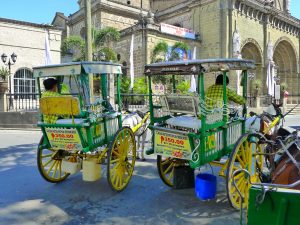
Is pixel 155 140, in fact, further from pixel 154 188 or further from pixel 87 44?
pixel 87 44

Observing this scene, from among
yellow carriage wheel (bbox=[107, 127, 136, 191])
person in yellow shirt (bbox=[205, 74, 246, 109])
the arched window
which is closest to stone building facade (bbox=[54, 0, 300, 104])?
the arched window

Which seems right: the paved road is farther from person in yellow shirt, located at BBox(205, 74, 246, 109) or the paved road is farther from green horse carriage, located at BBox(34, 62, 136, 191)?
person in yellow shirt, located at BBox(205, 74, 246, 109)

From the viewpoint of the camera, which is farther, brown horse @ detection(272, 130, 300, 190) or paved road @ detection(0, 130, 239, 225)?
paved road @ detection(0, 130, 239, 225)

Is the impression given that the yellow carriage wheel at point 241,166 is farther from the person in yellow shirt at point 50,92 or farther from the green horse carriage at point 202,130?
the person in yellow shirt at point 50,92

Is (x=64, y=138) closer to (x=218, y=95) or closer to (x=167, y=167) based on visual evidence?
(x=167, y=167)

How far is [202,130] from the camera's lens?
4.38 metres

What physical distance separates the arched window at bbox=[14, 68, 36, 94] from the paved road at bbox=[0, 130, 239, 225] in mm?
20266

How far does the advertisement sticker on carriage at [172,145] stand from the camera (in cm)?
456

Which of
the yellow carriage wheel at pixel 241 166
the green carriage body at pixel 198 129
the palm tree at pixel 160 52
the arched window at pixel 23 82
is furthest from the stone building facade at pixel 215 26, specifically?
the yellow carriage wheel at pixel 241 166

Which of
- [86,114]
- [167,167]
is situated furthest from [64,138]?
[167,167]

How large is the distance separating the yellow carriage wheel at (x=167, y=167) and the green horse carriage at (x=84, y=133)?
24.1 inches

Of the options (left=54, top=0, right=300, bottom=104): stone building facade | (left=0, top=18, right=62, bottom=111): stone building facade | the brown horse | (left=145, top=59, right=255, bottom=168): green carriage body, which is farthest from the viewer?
(left=54, top=0, right=300, bottom=104): stone building facade

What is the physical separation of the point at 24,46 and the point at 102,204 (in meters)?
23.9

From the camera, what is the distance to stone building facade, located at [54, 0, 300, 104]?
1135 inches
